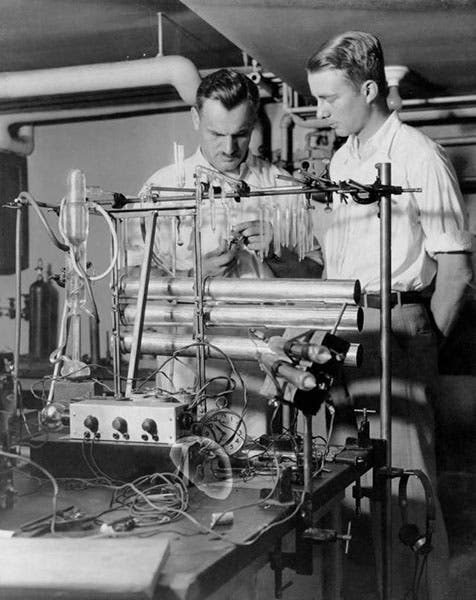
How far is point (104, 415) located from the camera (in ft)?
5.20

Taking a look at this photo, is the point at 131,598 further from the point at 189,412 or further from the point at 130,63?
the point at 130,63

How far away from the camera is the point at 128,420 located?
1.55 metres

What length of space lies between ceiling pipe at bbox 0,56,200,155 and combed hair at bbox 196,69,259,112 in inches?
48.6

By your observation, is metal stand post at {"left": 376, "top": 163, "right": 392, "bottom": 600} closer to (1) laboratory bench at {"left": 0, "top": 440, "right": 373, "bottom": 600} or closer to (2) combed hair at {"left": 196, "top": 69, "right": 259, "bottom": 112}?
(1) laboratory bench at {"left": 0, "top": 440, "right": 373, "bottom": 600}

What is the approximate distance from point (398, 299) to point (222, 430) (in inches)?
25.3

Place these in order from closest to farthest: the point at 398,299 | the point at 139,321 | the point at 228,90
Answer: the point at 139,321 → the point at 398,299 → the point at 228,90

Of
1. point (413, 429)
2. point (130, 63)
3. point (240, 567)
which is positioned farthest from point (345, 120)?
point (130, 63)

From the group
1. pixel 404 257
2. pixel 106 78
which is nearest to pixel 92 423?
pixel 404 257

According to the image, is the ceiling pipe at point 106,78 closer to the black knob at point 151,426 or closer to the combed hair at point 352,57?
the combed hair at point 352,57

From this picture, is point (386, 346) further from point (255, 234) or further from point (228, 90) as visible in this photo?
point (228, 90)

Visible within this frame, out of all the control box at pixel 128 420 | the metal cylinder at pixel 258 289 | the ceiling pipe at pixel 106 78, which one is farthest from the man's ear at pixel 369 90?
the ceiling pipe at pixel 106 78

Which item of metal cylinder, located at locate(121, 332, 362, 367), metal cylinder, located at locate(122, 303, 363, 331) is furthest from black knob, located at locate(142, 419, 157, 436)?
metal cylinder, located at locate(122, 303, 363, 331)

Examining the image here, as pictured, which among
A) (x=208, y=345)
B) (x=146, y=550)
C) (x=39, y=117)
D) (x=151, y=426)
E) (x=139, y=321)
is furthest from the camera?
(x=39, y=117)

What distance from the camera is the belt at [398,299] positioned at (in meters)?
1.99
